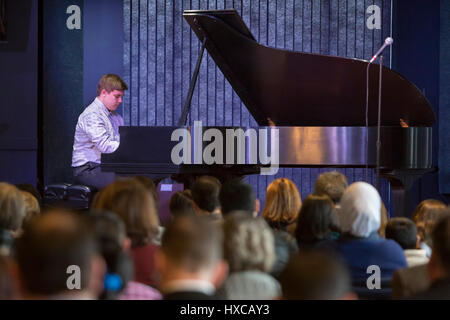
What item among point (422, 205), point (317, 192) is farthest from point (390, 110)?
point (422, 205)

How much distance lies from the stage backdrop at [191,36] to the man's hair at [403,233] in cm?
490

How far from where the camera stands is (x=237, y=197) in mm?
3209

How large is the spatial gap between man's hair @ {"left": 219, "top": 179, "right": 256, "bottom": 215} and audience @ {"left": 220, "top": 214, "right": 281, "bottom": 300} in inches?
44.1

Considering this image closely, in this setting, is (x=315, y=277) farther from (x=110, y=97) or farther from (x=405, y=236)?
(x=110, y=97)

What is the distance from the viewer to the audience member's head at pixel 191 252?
1611 millimetres

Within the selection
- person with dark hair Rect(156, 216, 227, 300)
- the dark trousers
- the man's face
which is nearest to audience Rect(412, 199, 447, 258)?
person with dark hair Rect(156, 216, 227, 300)

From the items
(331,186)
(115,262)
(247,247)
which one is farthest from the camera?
(331,186)

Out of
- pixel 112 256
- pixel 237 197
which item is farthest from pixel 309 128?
pixel 112 256

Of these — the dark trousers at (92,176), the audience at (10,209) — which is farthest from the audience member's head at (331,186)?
the dark trousers at (92,176)

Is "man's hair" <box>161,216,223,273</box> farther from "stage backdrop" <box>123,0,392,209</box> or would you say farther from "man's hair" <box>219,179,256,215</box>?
"stage backdrop" <box>123,0,392,209</box>

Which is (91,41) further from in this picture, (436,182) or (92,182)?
(436,182)

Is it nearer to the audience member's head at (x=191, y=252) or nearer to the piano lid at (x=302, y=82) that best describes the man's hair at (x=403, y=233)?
the audience member's head at (x=191, y=252)

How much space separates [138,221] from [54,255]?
1.05 metres
